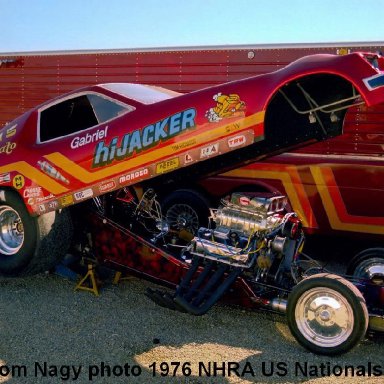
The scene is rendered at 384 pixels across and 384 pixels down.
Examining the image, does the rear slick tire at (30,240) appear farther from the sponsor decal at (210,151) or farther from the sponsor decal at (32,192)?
the sponsor decal at (210,151)

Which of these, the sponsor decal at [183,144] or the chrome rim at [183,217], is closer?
the sponsor decal at [183,144]

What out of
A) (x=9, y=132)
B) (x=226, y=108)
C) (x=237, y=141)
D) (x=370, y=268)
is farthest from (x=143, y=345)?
(x=9, y=132)

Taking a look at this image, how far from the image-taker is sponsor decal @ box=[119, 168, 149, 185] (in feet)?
14.2

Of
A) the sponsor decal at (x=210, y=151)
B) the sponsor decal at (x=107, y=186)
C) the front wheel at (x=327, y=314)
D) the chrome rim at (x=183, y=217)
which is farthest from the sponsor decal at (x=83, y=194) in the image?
the chrome rim at (x=183, y=217)

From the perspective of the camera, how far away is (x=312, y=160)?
6371mm

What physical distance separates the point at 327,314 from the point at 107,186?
6.91ft

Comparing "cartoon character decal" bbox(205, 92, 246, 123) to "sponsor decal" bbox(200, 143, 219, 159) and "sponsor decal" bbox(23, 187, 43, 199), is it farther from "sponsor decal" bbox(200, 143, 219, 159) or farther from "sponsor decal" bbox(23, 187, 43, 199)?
"sponsor decal" bbox(23, 187, 43, 199)

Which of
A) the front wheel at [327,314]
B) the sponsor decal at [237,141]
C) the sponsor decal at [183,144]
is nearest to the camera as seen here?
the front wheel at [327,314]

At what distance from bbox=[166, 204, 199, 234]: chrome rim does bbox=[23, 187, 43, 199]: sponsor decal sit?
8.08 feet

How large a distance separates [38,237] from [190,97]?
6.38 feet

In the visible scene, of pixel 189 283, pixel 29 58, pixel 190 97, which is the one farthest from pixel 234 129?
pixel 29 58

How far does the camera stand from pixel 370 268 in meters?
4.98

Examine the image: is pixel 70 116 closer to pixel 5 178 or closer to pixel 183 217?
pixel 5 178

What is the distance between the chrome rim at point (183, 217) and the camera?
703cm
